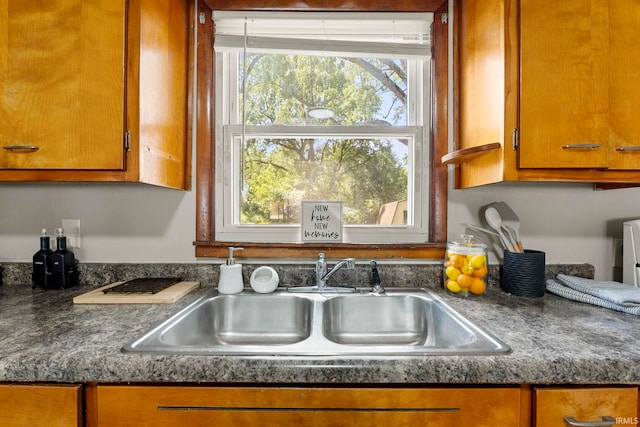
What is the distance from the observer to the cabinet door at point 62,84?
3.34 ft

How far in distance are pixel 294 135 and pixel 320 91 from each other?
230mm

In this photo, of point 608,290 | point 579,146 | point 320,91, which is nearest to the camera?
point 579,146

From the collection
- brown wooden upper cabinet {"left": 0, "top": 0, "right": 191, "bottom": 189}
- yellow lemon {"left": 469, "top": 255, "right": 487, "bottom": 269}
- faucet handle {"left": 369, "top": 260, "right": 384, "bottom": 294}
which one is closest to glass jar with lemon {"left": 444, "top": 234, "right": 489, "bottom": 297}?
yellow lemon {"left": 469, "top": 255, "right": 487, "bottom": 269}

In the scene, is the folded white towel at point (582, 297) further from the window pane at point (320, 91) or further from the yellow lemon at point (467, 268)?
the window pane at point (320, 91)

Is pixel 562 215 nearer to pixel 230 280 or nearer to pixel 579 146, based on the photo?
pixel 579 146

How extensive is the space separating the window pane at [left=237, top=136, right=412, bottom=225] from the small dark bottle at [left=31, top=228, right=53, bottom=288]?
74 cm

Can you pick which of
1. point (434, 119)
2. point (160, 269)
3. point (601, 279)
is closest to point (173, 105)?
point (160, 269)

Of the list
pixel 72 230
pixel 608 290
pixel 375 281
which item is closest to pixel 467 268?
pixel 375 281

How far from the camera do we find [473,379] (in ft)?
2.26

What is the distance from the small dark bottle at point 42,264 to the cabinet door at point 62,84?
36cm

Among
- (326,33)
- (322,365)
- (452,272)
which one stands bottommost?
(322,365)

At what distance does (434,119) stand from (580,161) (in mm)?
546

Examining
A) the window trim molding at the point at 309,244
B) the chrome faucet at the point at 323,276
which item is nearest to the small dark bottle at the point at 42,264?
the window trim molding at the point at 309,244

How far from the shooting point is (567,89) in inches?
39.4
